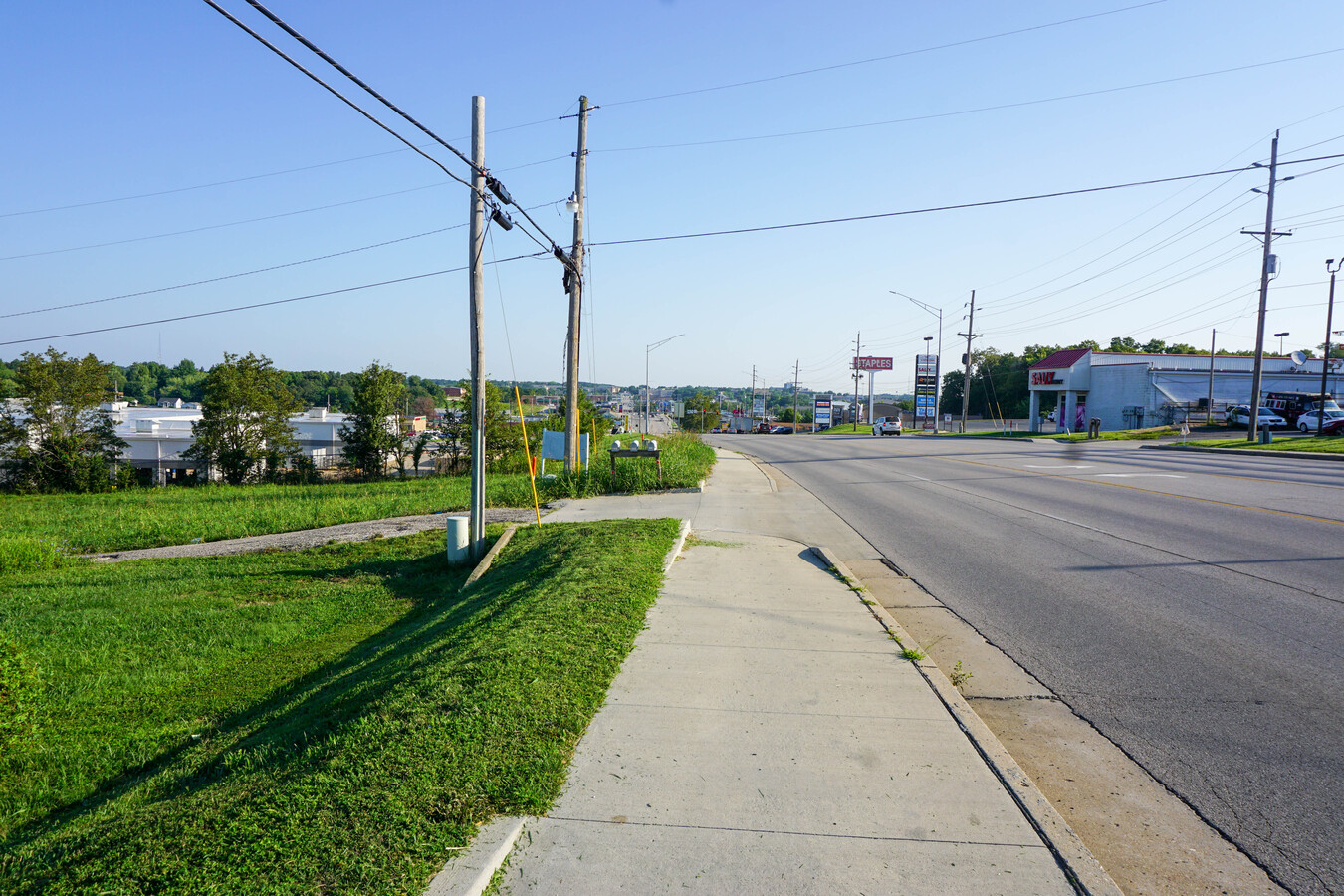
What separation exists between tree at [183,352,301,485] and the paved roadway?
98.9 ft

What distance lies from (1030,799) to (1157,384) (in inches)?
2593

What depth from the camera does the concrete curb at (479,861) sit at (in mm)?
3092

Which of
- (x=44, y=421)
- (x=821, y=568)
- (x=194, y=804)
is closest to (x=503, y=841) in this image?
(x=194, y=804)

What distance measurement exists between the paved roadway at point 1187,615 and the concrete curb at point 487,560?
580cm

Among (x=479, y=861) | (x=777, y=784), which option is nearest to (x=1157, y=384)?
(x=777, y=784)

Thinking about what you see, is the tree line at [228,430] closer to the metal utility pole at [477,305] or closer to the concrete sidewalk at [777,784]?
the metal utility pole at [477,305]

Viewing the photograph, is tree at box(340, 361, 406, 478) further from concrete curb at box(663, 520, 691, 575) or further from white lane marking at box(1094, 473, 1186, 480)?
white lane marking at box(1094, 473, 1186, 480)

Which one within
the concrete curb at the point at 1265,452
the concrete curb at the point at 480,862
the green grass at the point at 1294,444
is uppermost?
the green grass at the point at 1294,444

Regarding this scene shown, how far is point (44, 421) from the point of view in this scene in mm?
35438

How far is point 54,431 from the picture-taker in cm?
3547

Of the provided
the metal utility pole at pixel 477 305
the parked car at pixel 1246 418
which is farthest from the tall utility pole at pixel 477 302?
the parked car at pixel 1246 418

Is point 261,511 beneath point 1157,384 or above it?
beneath

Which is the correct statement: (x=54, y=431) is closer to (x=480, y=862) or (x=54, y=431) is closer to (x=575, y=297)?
(x=575, y=297)

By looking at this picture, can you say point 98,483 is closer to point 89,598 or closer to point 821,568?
point 89,598
